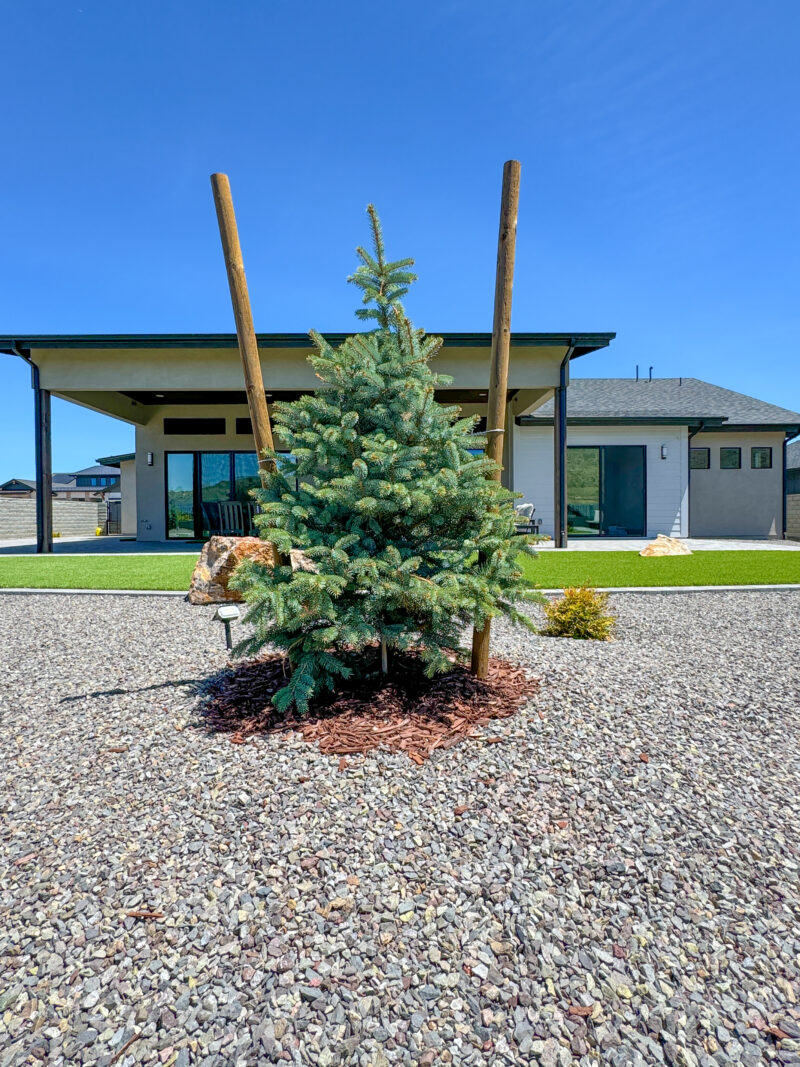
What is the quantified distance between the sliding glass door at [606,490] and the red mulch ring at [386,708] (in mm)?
13556

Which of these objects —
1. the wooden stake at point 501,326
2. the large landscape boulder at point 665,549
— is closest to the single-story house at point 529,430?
the large landscape boulder at point 665,549

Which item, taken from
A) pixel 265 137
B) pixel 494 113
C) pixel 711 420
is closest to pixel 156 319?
pixel 265 137

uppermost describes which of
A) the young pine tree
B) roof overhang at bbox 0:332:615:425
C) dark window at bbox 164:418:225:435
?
→ roof overhang at bbox 0:332:615:425

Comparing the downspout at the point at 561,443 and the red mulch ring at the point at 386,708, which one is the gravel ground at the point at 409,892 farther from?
the downspout at the point at 561,443

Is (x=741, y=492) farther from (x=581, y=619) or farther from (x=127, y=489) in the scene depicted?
(x=127, y=489)

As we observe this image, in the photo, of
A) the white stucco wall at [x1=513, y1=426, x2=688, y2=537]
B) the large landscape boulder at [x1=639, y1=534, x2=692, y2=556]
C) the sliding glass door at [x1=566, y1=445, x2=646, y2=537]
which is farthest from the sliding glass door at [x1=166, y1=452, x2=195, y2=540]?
the large landscape boulder at [x1=639, y1=534, x2=692, y2=556]

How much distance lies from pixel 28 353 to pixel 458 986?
1334cm

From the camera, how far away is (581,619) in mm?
4516

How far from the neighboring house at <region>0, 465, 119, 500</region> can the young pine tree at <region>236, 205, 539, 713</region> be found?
33687mm

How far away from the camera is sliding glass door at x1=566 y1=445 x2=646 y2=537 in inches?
613

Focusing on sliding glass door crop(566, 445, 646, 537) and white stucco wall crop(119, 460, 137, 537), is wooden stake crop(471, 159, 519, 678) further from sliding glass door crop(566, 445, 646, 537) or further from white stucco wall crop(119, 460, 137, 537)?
white stucco wall crop(119, 460, 137, 537)

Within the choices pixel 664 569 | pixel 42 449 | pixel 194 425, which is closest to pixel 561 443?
pixel 664 569

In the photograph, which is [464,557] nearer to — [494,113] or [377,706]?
[377,706]

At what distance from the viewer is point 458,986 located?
1.30 metres
